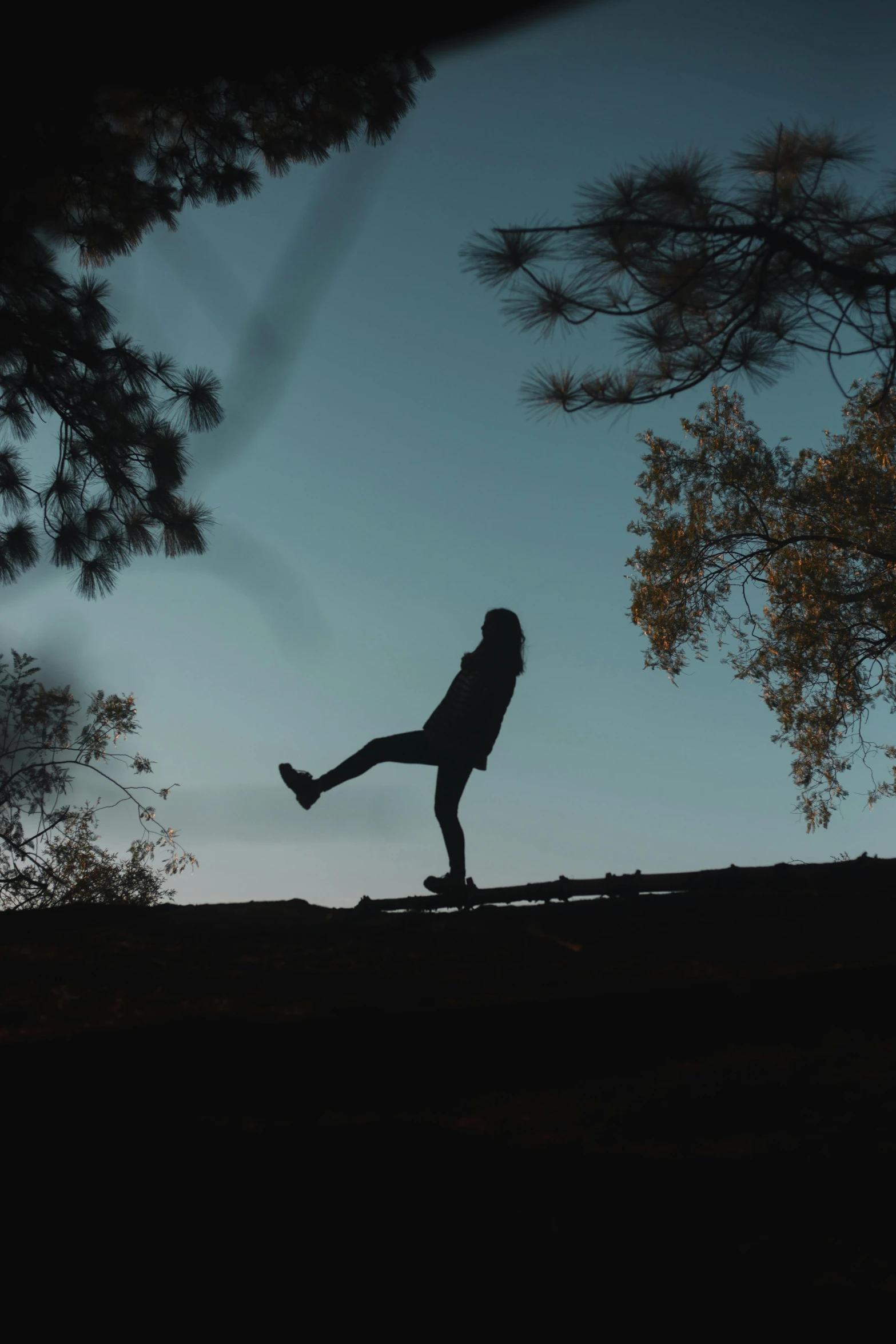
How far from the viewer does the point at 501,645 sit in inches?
228

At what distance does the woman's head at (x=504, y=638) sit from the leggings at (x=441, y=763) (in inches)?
28.5

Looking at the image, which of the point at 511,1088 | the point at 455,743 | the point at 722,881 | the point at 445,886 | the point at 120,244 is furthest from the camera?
the point at 120,244

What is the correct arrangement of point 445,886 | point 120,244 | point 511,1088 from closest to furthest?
point 511,1088 < point 445,886 < point 120,244

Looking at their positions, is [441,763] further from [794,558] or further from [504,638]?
[794,558]

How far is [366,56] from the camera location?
7195mm

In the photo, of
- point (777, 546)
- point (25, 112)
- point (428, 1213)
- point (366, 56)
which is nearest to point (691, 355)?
point (366, 56)

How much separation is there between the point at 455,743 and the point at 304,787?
1.09 metres

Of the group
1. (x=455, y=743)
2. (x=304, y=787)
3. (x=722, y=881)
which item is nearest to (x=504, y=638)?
(x=455, y=743)

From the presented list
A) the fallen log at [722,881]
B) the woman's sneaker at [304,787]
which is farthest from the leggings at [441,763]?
the fallen log at [722,881]

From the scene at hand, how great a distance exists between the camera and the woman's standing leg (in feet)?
17.9

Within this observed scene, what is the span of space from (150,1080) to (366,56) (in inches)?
313

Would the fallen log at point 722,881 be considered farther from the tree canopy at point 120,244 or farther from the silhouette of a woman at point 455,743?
the tree canopy at point 120,244

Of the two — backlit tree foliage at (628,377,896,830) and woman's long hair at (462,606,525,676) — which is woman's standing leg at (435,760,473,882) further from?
backlit tree foliage at (628,377,896,830)

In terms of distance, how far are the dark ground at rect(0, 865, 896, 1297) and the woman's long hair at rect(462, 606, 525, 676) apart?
282 centimetres
